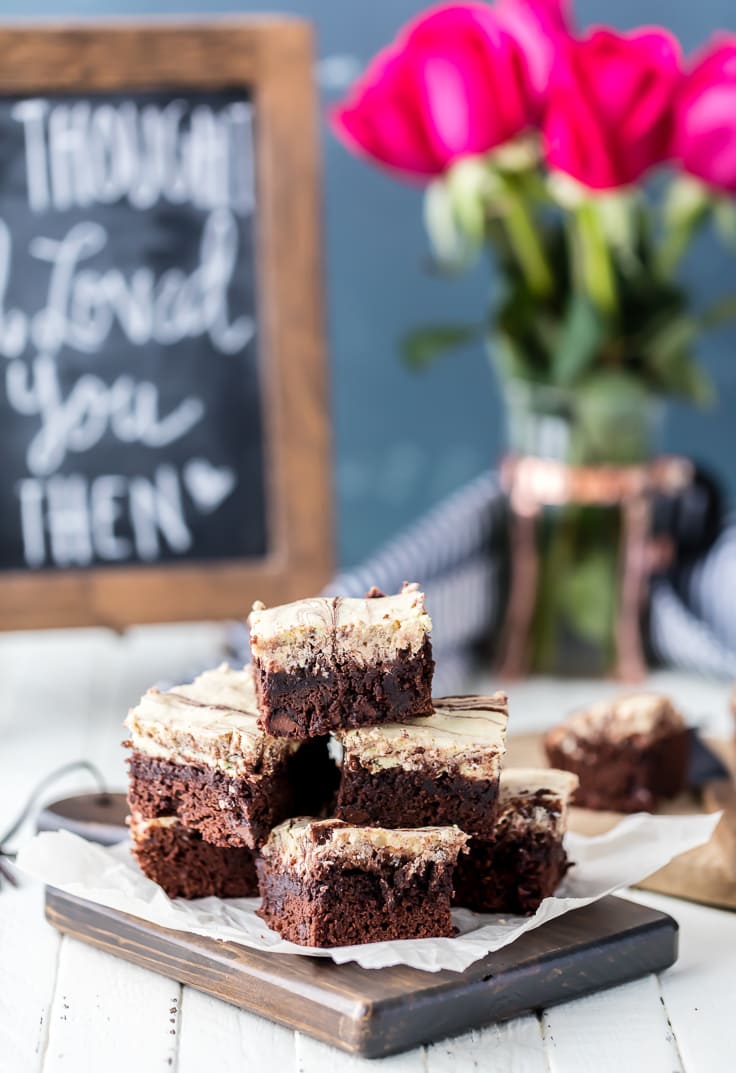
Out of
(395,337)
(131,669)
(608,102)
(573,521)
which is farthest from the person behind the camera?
(395,337)

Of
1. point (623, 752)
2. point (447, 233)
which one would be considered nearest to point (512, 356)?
point (447, 233)

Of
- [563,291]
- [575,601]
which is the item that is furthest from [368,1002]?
[563,291]

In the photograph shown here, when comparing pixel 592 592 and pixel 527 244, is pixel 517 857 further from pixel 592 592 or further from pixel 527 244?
pixel 527 244

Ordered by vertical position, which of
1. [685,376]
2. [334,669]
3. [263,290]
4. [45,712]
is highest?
[263,290]

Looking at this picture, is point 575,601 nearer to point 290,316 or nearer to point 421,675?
point 290,316

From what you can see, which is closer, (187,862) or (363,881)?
(363,881)

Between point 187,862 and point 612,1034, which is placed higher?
point 187,862

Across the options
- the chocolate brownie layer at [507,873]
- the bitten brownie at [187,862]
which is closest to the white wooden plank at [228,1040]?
the bitten brownie at [187,862]

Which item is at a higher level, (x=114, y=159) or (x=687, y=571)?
(x=114, y=159)
